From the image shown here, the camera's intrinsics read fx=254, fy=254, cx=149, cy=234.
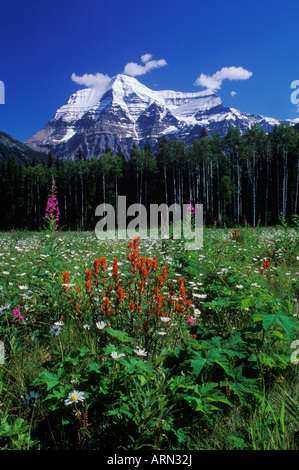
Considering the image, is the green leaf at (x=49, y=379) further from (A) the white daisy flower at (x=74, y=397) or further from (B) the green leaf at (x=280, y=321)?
(B) the green leaf at (x=280, y=321)

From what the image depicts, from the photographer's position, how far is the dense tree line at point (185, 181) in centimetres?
3756

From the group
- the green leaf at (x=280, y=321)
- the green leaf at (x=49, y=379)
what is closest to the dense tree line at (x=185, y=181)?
the green leaf at (x=280, y=321)

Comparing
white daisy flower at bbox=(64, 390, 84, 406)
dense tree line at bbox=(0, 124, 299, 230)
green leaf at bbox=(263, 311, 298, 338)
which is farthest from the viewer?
dense tree line at bbox=(0, 124, 299, 230)

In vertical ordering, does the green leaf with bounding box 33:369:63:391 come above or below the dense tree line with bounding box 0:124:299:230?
below

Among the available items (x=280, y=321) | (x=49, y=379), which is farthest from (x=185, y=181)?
(x=49, y=379)

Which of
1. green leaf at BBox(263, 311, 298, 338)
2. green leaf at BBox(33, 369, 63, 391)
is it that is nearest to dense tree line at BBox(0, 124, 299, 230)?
green leaf at BBox(263, 311, 298, 338)

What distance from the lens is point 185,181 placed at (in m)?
47.4

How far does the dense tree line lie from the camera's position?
37562mm

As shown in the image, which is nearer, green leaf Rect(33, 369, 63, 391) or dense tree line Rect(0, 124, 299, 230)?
green leaf Rect(33, 369, 63, 391)

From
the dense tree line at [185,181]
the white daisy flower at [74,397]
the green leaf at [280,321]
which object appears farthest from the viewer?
the dense tree line at [185,181]

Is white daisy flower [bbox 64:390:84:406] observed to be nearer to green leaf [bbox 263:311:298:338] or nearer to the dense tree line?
green leaf [bbox 263:311:298:338]

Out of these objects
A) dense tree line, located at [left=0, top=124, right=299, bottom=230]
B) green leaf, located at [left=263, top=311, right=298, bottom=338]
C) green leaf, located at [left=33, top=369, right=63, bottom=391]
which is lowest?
green leaf, located at [left=33, top=369, right=63, bottom=391]

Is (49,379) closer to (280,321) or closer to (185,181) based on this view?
(280,321)

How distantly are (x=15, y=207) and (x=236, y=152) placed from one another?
4355 cm
